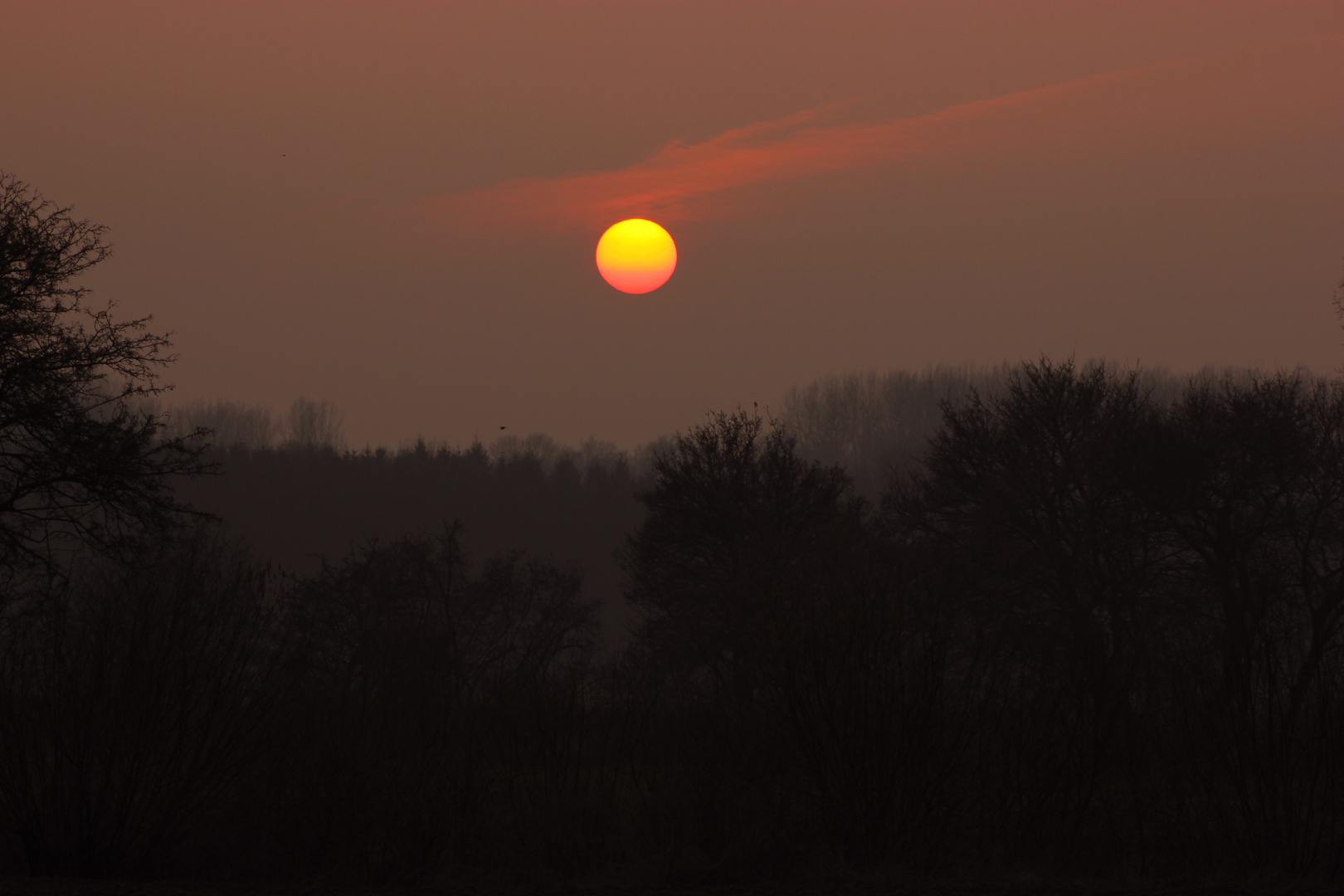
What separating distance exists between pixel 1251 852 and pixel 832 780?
493 centimetres

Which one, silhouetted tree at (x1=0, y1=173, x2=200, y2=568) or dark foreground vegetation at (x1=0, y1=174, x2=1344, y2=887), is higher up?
silhouetted tree at (x1=0, y1=173, x2=200, y2=568)

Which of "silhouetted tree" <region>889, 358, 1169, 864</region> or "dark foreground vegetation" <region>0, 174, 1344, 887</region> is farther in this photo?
"silhouetted tree" <region>889, 358, 1169, 864</region>

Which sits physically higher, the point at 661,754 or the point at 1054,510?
the point at 1054,510

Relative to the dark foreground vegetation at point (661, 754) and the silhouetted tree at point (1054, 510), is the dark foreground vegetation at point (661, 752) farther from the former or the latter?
the silhouetted tree at point (1054, 510)

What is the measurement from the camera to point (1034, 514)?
107 ft

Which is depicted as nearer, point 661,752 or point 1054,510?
point 661,752

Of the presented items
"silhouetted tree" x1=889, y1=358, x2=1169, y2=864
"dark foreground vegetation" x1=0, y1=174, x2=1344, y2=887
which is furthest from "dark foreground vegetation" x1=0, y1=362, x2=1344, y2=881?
"silhouetted tree" x1=889, y1=358, x2=1169, y2=864

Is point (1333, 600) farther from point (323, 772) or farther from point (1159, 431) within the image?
point (323, 772)

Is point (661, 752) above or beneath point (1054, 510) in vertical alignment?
beneath

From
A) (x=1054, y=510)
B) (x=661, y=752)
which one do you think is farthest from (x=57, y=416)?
(x=1054, y=510)

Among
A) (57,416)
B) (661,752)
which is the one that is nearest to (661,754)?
(661,752)

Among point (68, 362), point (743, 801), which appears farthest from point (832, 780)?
point (68, 362)

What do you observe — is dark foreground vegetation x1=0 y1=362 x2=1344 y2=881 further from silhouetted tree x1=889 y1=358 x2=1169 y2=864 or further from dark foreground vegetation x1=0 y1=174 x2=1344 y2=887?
silhouetted tree x1=889 y1=358 x2=1169 y2=864

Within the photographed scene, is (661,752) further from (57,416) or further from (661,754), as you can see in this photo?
(57,416)
